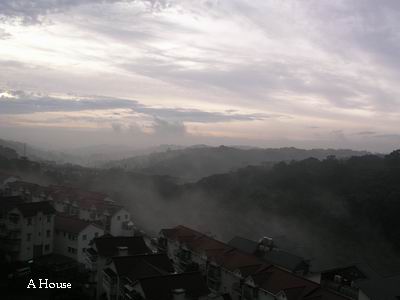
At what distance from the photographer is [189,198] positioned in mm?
56500

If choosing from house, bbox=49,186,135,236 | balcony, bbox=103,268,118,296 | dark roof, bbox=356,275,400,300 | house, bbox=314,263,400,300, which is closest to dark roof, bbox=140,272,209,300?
balcony, bbox=103,268,118,296

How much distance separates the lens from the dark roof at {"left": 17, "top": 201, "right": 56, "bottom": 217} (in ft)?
86.9

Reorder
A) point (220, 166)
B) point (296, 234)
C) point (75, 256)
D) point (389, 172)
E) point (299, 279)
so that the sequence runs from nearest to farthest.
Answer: point (299, 279) < point (75, 256) < point (296, 234) < point (389, 172) < point (220, 166)

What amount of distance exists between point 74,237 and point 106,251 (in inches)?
276

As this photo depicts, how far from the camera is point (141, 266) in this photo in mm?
19000

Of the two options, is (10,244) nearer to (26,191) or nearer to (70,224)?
(70,224)

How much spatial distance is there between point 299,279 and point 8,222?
62.7 ft

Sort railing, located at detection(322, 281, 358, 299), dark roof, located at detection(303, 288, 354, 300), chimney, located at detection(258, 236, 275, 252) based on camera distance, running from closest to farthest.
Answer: dark roof, located at detection(303, 288, 354, 300) < railing, located at detection(322, 281, 358, 299) < chimney, located at detection(258, 236, 275, 252)

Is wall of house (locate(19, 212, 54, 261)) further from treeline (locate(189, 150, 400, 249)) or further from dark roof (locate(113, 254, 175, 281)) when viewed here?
treeline (locate(189, 150, 400, 249))

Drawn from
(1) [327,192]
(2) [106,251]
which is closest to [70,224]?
(2) [106,251]

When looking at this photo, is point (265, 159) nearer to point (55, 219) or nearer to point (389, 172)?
point (389, 172)

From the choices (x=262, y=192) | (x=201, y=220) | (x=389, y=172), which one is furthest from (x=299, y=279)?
(x=389, y=172)

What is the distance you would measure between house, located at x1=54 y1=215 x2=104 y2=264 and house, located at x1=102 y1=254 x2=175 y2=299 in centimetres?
798

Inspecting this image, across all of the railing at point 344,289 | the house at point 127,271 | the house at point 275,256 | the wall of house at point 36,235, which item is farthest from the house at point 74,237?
the railing at point 344,289
